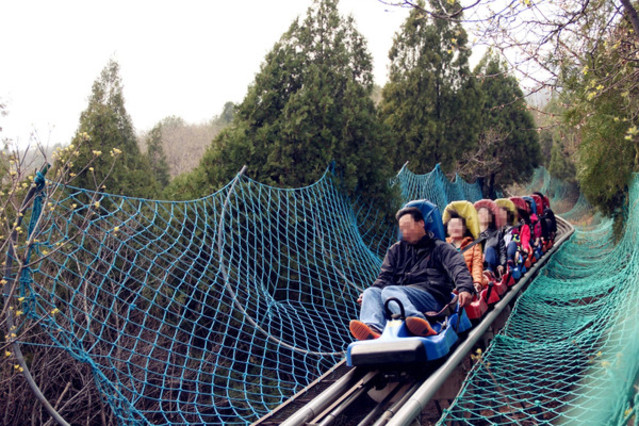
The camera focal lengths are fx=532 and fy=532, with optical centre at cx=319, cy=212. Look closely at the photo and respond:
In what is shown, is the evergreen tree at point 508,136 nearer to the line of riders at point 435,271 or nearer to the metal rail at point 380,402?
the line of riders at point 435,271

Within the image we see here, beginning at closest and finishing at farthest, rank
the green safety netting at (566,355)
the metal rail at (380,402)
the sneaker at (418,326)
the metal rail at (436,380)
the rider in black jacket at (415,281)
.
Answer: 1. the green safety netting at (566,355)
2. the metal rail at (436,380)
3. the metal rail at (380,402)
4. the sneaker at (418,326)
5. the rider in black jacket at (415,281)

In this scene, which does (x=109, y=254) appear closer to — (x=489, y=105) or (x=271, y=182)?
(x=271, y=182)

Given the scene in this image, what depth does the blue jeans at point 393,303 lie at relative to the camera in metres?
2.89

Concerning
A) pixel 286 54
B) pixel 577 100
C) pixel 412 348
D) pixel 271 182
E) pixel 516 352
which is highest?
pixel 286 54

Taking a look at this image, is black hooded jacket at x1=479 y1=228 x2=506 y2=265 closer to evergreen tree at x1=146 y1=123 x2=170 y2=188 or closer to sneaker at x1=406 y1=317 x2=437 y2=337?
sneaker at x1=406 y1=317 x2=437 y2=337

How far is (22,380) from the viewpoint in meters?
3.04

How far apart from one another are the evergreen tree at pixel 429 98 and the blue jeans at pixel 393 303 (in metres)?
6.04

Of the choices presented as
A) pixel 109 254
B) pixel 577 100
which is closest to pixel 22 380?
pixel 109 254

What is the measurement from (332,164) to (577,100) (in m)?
2.78

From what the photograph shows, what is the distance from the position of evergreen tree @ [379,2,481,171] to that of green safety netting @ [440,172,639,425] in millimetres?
2656

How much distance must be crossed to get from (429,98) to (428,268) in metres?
6.69

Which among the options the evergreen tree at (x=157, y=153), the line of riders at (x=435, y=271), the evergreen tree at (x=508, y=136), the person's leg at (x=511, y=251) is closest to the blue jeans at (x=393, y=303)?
the line of riders at (x=435, y=271)

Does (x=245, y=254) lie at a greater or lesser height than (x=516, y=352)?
greater

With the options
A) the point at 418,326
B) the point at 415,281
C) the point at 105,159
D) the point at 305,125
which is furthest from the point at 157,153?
the point at 418,326
